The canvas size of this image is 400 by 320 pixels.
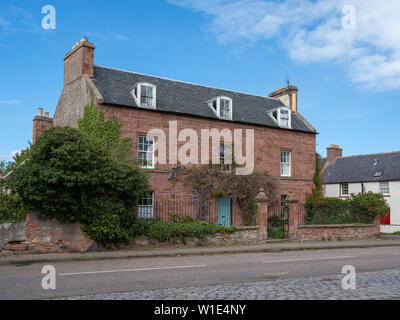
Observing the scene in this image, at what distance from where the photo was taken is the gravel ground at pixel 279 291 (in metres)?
6.45

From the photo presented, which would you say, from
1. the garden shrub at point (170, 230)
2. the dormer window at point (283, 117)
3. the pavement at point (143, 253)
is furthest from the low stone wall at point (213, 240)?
the dormer window at point (283, 117)

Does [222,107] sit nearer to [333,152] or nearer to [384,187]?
[384,187]

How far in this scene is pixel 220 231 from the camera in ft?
59.6

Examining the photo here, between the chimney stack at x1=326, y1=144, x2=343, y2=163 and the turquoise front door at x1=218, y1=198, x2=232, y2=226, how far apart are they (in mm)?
24469

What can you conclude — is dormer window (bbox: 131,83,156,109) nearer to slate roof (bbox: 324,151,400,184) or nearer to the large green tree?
the large green tree

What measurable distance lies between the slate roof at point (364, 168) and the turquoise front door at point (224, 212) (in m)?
18.5

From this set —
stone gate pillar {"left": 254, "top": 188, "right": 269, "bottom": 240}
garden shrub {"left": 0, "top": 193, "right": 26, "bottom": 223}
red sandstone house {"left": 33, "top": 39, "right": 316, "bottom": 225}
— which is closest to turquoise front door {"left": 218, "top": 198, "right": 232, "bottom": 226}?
red sandstone house {"left": 33, "top": 39, "right": 316, "bottom": 225}

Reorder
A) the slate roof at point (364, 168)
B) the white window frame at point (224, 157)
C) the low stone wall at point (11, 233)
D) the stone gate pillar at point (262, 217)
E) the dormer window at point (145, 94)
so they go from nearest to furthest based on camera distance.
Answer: the low stone wall at point (11, 233) < the stone gate pillar at point (262, 217) < the dormer window at point (145, 94) < the white window frame at point (224, 157) < the slate roof at point (364, 168)

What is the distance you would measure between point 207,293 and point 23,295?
3.30 m

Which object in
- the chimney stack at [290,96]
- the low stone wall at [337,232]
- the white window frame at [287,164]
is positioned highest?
the chimney stack at [290,96]

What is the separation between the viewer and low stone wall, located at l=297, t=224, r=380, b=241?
2111cm

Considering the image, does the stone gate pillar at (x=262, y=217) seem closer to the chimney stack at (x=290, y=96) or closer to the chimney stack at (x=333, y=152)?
the chimney stack at (x=290, y=96)

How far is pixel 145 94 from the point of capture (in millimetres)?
21781
